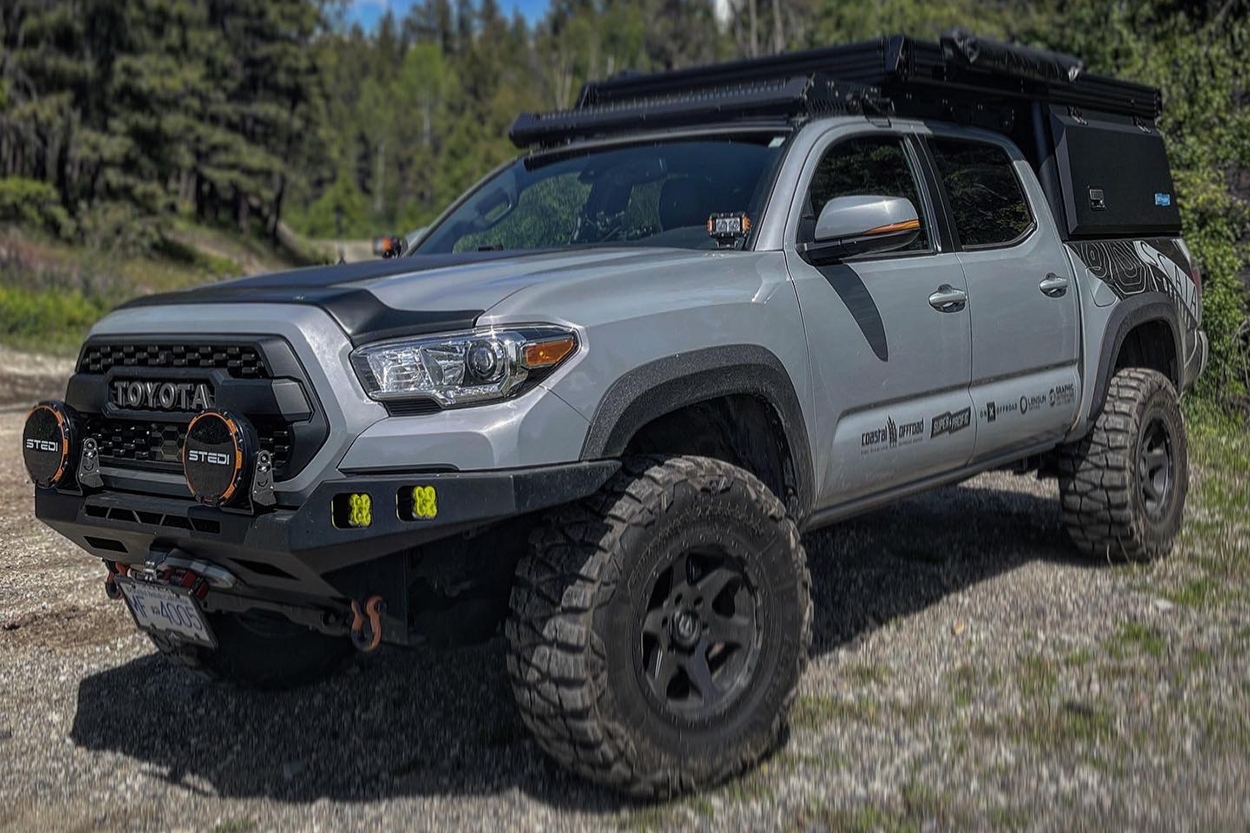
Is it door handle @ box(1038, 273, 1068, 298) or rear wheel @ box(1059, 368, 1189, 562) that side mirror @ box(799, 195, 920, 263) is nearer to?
door handle @ box(1038, 273, 1068, 298)

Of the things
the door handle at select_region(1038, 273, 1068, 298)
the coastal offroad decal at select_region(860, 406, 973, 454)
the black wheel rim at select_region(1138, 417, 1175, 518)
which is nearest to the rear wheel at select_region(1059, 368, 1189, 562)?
Answer: the black wheel rim at select_region(1138, 417, 1175, 518)

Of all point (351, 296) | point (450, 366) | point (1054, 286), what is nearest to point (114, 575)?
point (351, 296)

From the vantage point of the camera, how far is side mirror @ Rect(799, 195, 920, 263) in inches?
153

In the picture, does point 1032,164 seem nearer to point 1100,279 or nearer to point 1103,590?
point 1100,279

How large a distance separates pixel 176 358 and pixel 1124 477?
4155 millimetres

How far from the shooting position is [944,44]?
16.4ft

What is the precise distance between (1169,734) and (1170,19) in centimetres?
1375

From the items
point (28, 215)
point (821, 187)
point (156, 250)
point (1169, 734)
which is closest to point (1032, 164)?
point (821, 187)

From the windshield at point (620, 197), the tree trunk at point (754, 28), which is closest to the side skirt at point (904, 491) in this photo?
the windshield at point (620, 197)

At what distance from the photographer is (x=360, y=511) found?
3.05m

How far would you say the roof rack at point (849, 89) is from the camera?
4.66 m

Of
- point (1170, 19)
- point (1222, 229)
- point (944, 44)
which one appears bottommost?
point (1222, 229)

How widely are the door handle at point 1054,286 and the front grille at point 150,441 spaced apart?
3364mm

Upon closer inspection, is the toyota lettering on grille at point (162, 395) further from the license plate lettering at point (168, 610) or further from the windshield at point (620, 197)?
the windshield at point (620, 197)
